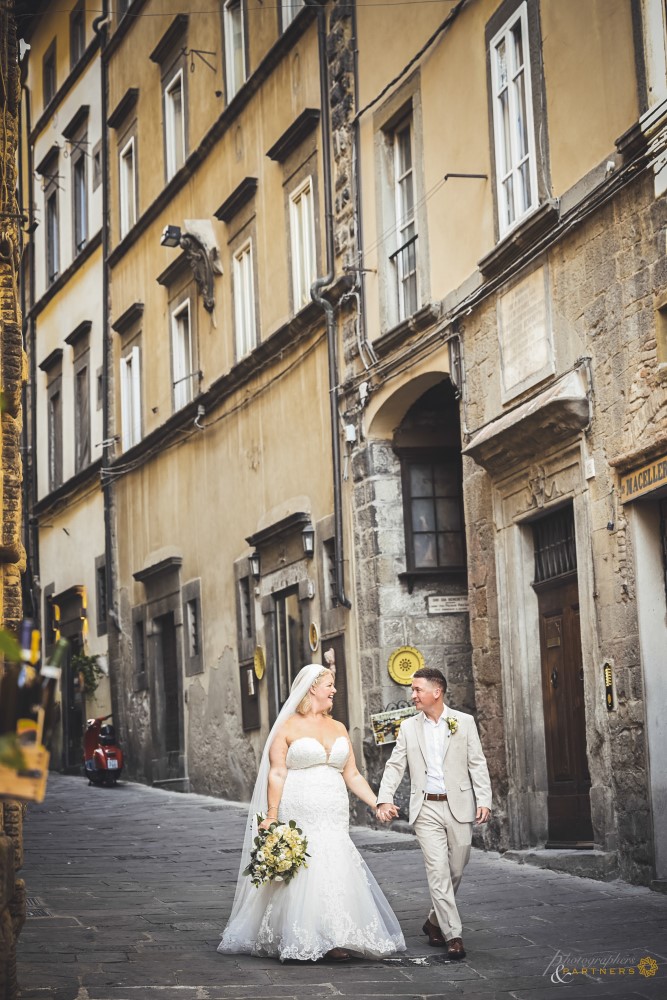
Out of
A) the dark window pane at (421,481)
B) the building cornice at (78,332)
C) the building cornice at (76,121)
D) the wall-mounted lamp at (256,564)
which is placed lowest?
the wall-mounted lamp at (256,564)

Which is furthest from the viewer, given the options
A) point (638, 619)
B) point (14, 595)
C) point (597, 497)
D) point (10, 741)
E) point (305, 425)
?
point (305, 425)

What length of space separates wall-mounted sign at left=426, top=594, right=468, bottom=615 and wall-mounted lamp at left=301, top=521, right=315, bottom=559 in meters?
2.03

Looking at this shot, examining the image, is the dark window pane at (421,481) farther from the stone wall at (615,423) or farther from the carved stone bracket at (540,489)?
the stone wall at (615,423)

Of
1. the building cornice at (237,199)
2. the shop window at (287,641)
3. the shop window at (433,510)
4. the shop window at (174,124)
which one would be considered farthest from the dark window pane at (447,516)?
the shop window at (174,124)

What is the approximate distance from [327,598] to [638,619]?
6623mm

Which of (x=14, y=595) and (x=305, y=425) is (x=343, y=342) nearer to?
(x=305, y=425)

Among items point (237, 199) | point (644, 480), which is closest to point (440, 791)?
point (644, 480)

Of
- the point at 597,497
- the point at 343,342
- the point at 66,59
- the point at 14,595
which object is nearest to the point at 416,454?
the point at 343,342

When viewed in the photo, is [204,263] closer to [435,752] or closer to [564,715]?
[564,715]

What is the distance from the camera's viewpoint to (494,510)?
14.0 m

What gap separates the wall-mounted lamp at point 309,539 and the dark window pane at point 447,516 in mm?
1822

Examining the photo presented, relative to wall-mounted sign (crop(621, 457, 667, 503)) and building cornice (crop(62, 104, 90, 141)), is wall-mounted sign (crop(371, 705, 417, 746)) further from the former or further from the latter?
building cornice (crop(62, 104, 90, 141))

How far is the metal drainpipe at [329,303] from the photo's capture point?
17.0 meters

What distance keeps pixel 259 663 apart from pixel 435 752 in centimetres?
989
